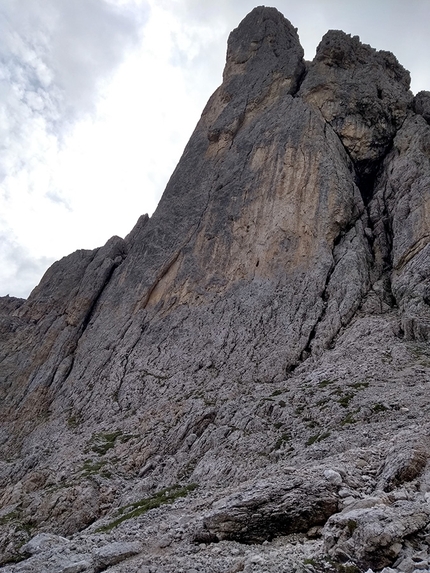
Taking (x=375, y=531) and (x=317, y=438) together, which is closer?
(x=375, y=531)

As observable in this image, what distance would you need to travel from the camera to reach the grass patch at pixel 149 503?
24.4 meters

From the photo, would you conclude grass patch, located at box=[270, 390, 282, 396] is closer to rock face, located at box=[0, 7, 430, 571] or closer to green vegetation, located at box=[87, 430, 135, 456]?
rock face, located at box=[0, 7, 430, 571]

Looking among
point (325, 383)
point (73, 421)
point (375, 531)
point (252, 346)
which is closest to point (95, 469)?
point (73, 421)

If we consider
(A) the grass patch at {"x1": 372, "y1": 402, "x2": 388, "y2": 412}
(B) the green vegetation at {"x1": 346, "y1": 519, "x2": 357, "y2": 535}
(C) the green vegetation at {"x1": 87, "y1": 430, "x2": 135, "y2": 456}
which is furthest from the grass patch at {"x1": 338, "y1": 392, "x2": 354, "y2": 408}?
(C) the green vegetation at {"x1": 87, "y1": 430, "x2": 135, "y2": 456}

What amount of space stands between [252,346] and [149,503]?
848 inches

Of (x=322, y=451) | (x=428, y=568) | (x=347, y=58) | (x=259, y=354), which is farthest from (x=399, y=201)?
(x=428, y=568)

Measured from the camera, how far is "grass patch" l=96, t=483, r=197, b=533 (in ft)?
80.2

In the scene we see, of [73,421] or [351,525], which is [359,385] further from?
[73,421]

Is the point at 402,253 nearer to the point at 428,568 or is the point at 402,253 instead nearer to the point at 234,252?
the point at 234,252

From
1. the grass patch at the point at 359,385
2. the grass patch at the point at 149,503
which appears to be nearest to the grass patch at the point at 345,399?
the grass patch at the point at 359,385

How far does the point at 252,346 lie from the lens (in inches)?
1759

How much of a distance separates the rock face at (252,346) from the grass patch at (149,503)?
207mm

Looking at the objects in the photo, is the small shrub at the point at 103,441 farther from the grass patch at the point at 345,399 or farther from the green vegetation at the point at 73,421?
the grass patch at the point at 345,399

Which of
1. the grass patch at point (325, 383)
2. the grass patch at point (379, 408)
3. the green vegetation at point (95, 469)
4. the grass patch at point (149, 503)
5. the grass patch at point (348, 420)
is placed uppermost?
the grass patch at point (325, 383)
